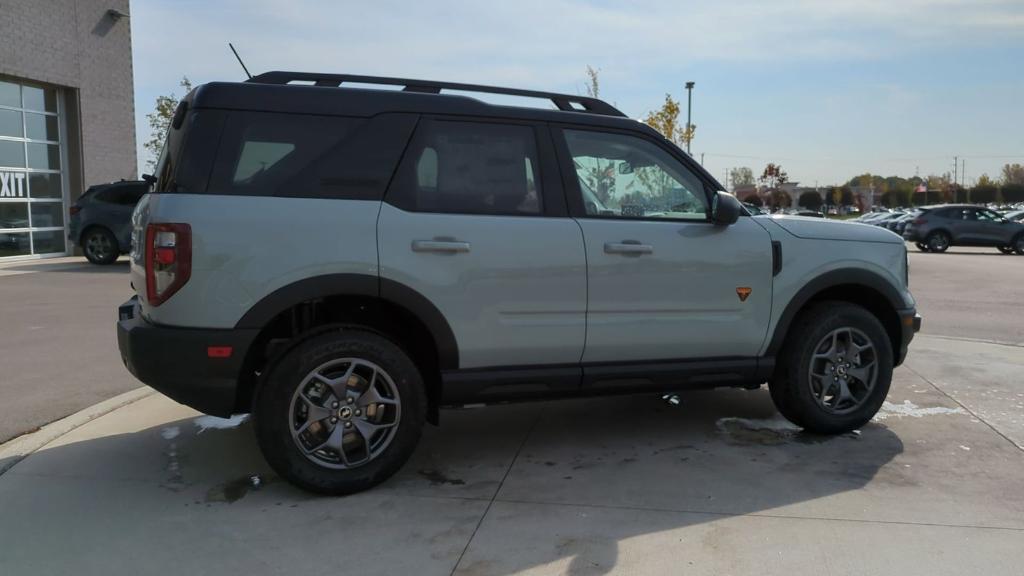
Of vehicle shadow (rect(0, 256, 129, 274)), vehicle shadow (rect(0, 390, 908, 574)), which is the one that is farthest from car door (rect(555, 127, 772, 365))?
vehicle shadow (rect(0, 256, 129, 274))

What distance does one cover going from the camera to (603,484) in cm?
420

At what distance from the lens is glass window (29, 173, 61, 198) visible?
20.4 meters

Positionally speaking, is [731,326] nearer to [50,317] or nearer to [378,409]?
[378,409]

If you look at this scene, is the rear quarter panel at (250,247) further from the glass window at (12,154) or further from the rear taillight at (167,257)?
the glass window at (12,154)

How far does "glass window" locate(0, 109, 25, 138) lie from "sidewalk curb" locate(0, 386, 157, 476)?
55.0 feet

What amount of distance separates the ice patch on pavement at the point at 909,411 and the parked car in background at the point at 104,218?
50.6ft

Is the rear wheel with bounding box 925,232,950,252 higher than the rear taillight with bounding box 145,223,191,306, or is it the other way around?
the rear taillight with bounding box 145,223,191,306

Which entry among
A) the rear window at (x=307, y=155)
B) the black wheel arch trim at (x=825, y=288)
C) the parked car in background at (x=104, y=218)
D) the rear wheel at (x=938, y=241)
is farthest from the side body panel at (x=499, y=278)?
the rear wheel at (x=938, y=241)

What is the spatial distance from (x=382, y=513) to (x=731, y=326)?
2.22 m

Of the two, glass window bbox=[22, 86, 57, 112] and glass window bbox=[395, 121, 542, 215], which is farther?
glass window bbox=[22, 86, 57, 112]

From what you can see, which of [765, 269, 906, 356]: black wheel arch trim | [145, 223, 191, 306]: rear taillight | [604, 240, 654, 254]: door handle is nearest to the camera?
[145, 223, 191, 306]: rear taillight

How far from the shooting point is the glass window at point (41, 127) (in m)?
20.2

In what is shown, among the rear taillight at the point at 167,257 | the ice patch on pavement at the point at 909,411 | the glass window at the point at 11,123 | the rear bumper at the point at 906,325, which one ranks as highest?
the glass window at the point at 11,123

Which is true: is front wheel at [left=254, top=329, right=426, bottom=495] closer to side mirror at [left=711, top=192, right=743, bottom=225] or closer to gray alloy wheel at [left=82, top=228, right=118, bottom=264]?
side mirror at [left=711, top=192, right=743, bottom=225]
